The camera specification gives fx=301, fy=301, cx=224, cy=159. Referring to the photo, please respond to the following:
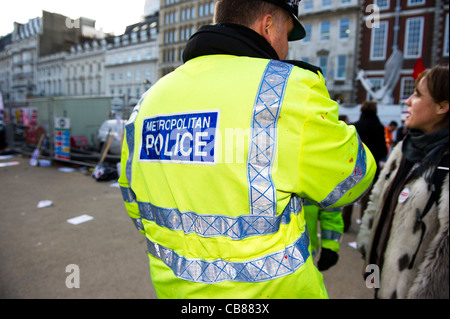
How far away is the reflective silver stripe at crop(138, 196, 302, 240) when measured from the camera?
3.42 ft

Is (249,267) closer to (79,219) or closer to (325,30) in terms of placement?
(79,219)

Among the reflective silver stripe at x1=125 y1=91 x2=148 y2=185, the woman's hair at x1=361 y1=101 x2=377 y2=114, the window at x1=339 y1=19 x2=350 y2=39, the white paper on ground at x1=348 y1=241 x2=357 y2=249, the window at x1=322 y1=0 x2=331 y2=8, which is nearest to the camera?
the reflective silver stripe at x1=125 y1=91 x2=148 y2=185

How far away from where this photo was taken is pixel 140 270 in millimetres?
3447

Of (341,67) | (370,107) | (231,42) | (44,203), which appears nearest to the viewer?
(231,42)

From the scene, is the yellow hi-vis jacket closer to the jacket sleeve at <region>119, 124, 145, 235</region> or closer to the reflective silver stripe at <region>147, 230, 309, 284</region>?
the reflective silver stripe at <region>147, 230, 309, 284</region>

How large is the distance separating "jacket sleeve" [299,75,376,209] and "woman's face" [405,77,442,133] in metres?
1.15

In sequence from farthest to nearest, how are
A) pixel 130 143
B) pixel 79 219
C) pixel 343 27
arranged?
pixel 343 27 → pixel 79 219 → pixel 130 143

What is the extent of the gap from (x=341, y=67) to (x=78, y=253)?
31.2m

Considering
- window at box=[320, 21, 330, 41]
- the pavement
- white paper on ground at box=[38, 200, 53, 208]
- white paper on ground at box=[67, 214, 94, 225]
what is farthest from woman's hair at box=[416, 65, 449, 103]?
window at box=[320, 21, 330, 41]

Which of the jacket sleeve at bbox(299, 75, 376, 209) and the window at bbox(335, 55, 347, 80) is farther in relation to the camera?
the window at bbox(335, 55, 347, 80)

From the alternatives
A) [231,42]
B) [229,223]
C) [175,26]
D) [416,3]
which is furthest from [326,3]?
[229,223]

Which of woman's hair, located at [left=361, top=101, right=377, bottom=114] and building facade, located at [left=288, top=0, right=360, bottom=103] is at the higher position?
building facade, located at [left=288, top=0, right=360, bottom=103]

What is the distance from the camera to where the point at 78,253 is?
3.83 metres

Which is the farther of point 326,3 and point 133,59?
point 133,59
